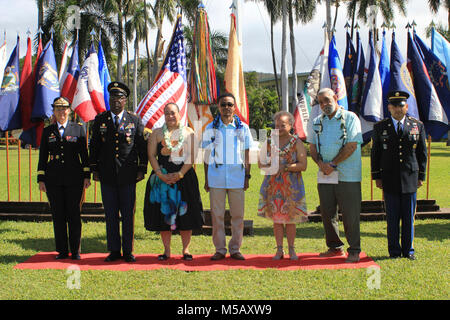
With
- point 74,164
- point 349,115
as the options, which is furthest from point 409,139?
point 74,164

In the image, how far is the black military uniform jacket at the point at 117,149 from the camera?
17.1 feet

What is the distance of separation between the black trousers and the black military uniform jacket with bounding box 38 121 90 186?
0.10 meters

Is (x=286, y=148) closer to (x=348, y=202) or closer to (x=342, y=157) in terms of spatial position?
(x=342, y=157)

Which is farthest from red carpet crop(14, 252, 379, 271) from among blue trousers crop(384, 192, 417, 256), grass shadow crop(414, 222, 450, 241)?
grass shadow crop(414, 222, 450, 241)

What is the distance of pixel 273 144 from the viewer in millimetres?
5168

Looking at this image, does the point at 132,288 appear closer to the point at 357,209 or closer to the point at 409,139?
the point at 357,209

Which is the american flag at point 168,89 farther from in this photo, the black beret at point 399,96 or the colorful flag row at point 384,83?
the black beret at point 399,96

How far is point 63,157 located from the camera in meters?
5.38

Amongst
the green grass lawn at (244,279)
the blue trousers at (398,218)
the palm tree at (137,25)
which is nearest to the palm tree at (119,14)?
the palm tree at (137,25)

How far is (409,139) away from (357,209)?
1.02 m

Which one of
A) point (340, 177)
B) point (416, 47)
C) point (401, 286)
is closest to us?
point (401, 286)

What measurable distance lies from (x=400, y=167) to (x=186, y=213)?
2535 mm

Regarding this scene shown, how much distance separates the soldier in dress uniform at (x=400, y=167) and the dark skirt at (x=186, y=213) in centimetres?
224

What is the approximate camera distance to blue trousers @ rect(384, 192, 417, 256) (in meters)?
5.27
